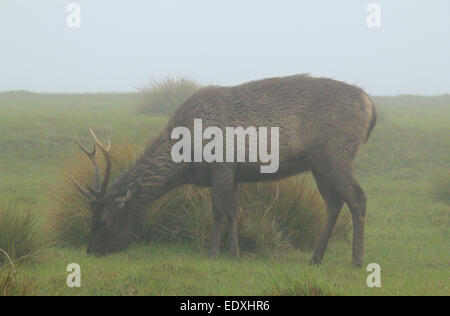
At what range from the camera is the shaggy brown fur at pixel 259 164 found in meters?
7.47

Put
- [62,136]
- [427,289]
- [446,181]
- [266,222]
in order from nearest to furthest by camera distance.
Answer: [427,289]
[266,222]
[446,181]
[62,136]

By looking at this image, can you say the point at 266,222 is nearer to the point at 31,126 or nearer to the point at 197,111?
the point at 197,111

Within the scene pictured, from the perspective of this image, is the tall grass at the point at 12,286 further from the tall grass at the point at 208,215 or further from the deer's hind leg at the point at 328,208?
the deer's hind leg at the point at 328,208

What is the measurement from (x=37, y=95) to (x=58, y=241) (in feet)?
86.1

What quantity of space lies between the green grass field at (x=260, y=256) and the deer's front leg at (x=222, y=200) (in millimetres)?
274

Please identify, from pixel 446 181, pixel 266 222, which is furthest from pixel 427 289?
pixel 446 181

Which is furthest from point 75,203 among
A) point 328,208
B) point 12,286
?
point 328,208

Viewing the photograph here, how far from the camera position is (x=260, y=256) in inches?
323

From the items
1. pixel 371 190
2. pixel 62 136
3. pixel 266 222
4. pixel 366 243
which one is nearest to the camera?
pixel 266 222

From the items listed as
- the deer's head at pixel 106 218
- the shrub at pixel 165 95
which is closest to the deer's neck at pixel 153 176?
the deer's head at pixel 106 218

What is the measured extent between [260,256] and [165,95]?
1395 centimetres

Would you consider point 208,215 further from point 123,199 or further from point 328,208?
point 328,208
